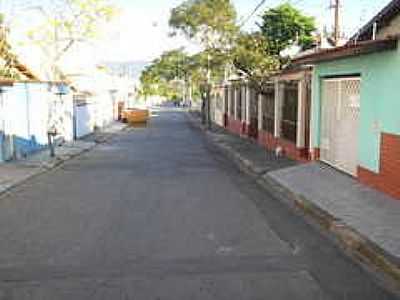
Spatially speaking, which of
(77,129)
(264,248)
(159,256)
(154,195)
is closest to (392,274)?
(264,248)

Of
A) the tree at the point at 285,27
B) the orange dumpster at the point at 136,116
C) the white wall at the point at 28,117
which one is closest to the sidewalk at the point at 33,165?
the white wall at the point at 28,117

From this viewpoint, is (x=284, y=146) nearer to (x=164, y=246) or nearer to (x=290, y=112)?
(x=290, y=112)

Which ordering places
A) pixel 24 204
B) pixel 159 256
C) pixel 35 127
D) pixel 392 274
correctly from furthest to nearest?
1. pixel 35 127
2. pixel 24 204
3. pixel 159 256
4. pixel 392 274

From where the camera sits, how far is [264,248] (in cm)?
866

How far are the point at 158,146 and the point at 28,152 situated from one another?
21.5 feet

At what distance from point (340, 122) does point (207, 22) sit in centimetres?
2512

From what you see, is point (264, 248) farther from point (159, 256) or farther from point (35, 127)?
point (35, 127)

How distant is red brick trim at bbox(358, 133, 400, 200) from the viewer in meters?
11.9

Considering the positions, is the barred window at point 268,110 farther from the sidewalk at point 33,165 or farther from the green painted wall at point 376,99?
the green painted wall at point 376,99

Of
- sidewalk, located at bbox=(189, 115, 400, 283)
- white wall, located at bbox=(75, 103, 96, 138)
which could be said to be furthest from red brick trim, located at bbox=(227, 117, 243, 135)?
sidewalk, located at bbox=(189, 115, 400, 283)

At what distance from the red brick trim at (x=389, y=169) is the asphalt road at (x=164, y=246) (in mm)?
2047

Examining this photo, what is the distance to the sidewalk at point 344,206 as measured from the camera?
824cm

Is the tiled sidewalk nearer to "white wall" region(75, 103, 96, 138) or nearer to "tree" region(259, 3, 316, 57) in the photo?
"white wall" region(75, 103, 96, 138)

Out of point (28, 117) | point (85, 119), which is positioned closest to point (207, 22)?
point (85, 119)
